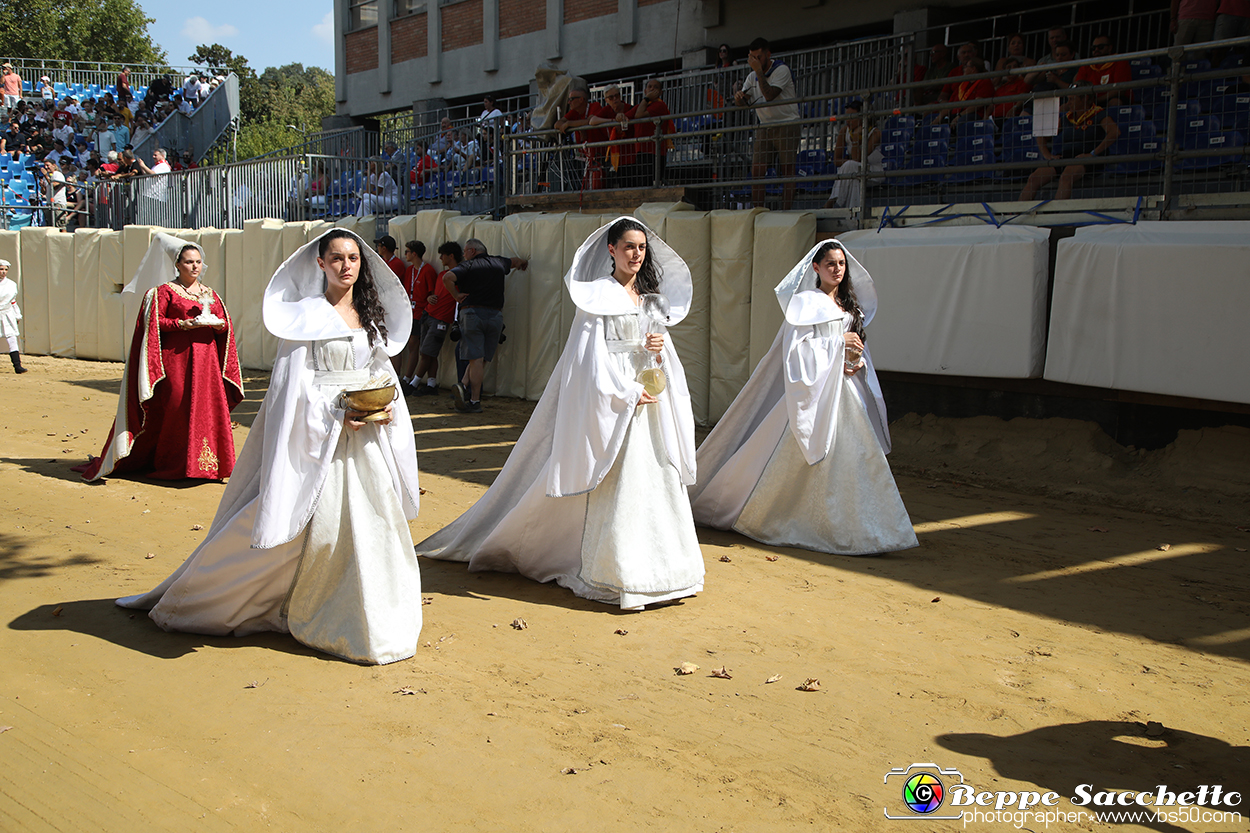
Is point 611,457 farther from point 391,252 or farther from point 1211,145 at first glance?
point 391,252

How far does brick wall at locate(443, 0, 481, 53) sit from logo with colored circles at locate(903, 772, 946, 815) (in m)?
22.0

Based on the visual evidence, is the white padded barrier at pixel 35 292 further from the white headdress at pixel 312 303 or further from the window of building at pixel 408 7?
the white headdress at pixel 312 303

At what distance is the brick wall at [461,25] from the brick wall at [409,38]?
0.59m

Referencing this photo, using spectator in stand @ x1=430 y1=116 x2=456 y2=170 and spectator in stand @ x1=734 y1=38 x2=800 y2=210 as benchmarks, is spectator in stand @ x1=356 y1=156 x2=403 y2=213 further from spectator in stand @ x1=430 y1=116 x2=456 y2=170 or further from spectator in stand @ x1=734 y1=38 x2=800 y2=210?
spectator in stand @ x1=734 y1=38 x2=800 y2=210

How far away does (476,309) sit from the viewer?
1288cm

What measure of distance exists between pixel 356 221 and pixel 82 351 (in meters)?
6.61

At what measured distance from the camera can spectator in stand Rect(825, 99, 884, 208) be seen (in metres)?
10.4

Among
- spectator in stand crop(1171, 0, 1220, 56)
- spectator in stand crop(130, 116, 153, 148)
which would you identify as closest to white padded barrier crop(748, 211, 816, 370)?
spectator in stand crop(1171, 0, 1220, 56)

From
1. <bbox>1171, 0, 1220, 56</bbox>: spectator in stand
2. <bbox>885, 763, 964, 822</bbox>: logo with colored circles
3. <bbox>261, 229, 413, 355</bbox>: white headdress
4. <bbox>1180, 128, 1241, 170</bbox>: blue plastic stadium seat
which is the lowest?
<bbox>885, 763, 964, 822</bbox>: logo with colored circles

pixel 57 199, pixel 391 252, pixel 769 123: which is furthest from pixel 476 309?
pixel 57 199

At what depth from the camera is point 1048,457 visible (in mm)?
8844

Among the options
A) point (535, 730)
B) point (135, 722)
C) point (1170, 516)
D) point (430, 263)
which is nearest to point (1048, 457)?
point (1170, 516)

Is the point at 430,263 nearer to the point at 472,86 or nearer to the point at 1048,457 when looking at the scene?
the point at 1048,457

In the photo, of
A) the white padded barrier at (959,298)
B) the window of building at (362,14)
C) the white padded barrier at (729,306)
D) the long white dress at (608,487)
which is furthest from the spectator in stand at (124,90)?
the long white dress at (608,487)
